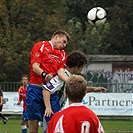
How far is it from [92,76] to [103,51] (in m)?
15.8

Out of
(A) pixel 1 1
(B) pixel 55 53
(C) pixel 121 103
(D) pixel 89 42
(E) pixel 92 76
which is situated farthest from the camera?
(D) pixel 89 42

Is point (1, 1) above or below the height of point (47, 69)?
above

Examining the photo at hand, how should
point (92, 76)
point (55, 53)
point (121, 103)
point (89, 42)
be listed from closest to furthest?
point (55, 53), point (121, 103), point (92, 76), point (89, 42)

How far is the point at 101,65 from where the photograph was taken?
168ft

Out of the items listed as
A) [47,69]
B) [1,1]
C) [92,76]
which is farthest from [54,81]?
[92,76]

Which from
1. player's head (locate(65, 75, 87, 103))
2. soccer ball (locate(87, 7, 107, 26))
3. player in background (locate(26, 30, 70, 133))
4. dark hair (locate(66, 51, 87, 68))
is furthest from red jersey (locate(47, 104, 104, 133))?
soccer ball (locate(87, 7, 107, 26))

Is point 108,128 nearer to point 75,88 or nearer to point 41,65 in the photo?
point 41,65

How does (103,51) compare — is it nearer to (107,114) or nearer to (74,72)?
Result: (107,114)

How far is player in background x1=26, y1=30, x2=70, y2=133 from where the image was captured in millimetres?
Result: 9656

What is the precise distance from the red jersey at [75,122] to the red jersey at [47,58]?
314 cm

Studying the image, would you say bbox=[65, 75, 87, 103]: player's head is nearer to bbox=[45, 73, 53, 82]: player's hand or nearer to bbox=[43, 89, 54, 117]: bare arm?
bbox=[45, 73, 53, 82]: player's hand

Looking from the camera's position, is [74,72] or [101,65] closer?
[74,72]

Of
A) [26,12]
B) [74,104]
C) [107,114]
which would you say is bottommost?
[107,114]

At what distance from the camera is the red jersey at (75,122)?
255 inches
